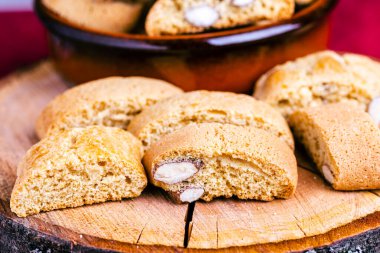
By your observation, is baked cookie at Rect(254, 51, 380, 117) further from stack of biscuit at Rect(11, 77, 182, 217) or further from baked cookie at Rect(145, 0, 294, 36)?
stack of biscuit at Rect(11, 77, 182, 217)

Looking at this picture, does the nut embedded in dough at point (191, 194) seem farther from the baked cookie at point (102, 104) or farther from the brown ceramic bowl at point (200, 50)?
the brown ceramic bowl at point (200, 50)

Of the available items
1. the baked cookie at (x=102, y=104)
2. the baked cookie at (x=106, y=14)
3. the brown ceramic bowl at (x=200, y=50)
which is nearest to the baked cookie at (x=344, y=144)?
the brown ceramic bowl at (x=200, y=50)

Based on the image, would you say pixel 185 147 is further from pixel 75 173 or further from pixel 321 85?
pixel 321 85

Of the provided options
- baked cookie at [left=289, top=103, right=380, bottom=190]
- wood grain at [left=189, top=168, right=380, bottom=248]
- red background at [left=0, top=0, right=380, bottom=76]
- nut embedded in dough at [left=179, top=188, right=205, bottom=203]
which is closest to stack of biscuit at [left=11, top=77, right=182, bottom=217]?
nut embedded in dough at [left=179, top=188, right=205, bottom=203]

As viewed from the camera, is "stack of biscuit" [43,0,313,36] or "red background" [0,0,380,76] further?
"red background" [0,0,380,76]

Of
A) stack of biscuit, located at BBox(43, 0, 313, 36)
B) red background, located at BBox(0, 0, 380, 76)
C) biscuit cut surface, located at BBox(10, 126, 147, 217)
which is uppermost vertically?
stack of biscuit, located at BBox(43, 0, 313, 36)
